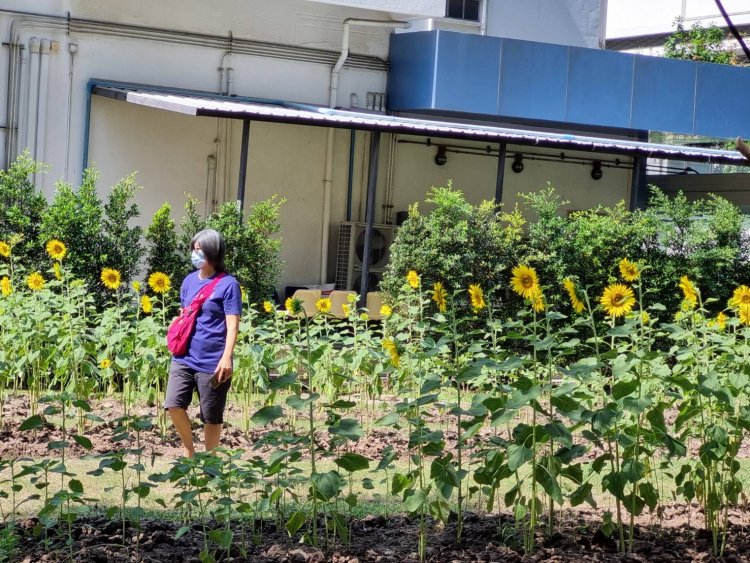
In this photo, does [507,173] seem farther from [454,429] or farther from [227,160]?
[454,429]

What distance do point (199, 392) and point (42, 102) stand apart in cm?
797

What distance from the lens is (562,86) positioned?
17266 mm

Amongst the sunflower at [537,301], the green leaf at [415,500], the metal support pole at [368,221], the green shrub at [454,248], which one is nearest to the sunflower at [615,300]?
the sunflower at [537,301]

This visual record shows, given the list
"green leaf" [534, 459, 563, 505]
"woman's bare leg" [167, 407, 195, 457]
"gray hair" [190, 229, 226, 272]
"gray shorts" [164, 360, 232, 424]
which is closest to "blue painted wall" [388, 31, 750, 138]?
"gray hair" [190, 229, 226, 272]

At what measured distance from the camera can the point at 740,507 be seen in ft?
19.2

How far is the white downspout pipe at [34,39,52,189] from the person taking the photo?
539 inches

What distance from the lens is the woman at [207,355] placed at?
678 centimetres

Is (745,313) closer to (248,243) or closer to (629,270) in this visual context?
(629,270)

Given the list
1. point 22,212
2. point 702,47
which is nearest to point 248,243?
point 22,212

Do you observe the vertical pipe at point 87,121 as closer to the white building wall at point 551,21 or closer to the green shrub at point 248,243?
the green shrub at point 248,243

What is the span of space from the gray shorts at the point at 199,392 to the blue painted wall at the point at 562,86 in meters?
9.96

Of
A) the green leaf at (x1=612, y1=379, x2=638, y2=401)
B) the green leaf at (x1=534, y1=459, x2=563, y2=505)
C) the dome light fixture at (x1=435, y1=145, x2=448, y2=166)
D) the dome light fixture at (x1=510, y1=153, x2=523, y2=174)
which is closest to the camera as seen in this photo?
the green leaf at (x1=534, y1=459, x2=563, y2=505)

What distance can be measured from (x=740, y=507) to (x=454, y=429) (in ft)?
10.8

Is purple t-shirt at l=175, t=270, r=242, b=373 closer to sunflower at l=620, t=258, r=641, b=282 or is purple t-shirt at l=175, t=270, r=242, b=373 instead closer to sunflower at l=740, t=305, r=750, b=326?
sunflower at l=620, t=258, r=641, b=282
